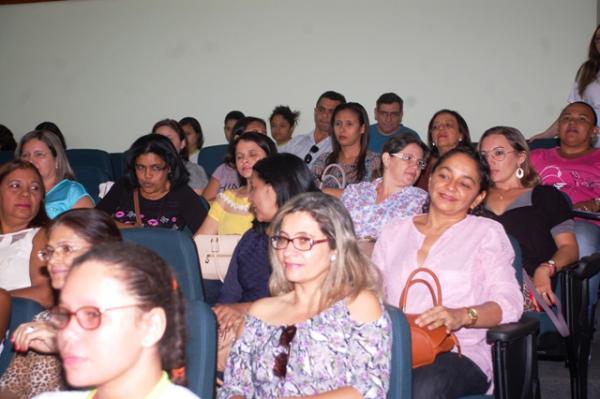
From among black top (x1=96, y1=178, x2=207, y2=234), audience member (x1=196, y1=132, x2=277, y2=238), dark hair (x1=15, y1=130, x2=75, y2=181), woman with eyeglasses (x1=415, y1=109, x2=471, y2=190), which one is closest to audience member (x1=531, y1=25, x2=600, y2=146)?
woman with eyeglasses (x1=415, y1=109, x2=471, y2=190)

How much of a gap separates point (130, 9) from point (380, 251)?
519 centimetres

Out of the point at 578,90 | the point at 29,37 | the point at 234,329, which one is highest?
the point at 29,37

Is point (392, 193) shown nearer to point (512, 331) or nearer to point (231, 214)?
point (231, 214)

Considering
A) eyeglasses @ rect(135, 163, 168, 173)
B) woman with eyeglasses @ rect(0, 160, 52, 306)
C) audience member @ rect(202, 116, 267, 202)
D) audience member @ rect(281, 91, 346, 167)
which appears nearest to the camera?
woman with eyeglasses @ rect(0, 160, 52, 306)

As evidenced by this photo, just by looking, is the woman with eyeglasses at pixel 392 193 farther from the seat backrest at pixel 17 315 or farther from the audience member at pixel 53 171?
the seat backrest at pixel 17 315

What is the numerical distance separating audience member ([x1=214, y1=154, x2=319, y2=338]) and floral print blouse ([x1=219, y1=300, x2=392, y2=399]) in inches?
30.2

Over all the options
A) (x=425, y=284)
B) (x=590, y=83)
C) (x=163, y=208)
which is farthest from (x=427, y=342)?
(x=590, y=83)

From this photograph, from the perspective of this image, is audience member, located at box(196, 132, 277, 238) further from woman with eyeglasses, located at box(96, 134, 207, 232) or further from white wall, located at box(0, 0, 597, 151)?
white wall, located at box(0, 0, 597, 151)

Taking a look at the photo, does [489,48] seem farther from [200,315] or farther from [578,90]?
[200,315]

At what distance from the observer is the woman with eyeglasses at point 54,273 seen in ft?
6.90

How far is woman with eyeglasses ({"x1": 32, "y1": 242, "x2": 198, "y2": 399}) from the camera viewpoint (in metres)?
1.32

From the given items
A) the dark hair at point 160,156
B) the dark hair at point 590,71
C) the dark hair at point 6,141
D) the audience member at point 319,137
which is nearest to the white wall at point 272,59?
the dark hair at point 6,141

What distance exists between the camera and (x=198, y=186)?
4.98 m

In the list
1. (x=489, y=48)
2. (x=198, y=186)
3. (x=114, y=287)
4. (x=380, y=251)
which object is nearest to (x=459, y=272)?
(x=380, y=251)
